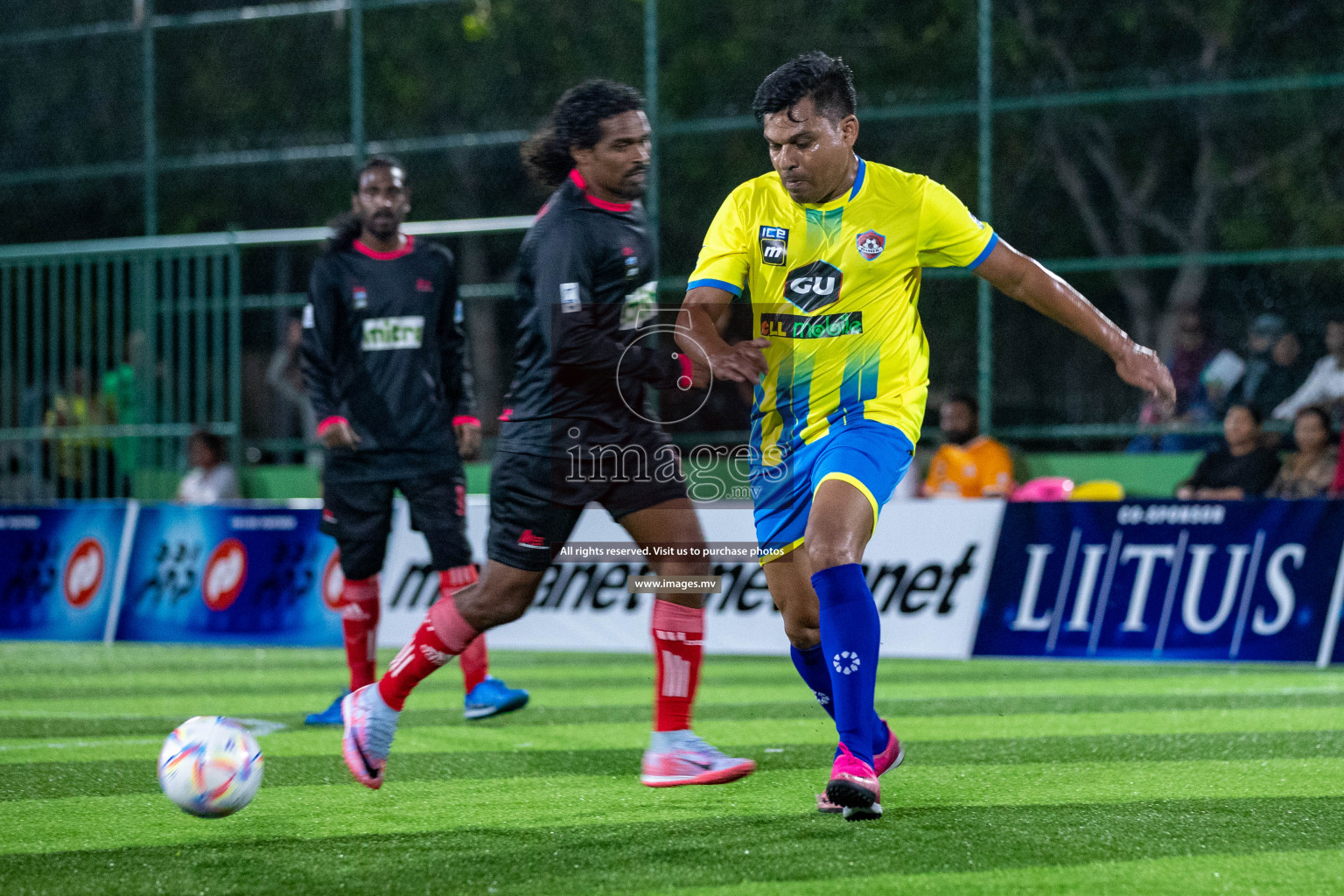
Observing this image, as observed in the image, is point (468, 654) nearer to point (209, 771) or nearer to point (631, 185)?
point (631, 185)

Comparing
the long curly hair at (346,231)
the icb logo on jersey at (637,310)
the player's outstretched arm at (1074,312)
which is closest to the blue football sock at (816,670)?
the icb logo on jersey at (637,310)

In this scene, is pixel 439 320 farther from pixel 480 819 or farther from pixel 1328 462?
pixel 1328 462

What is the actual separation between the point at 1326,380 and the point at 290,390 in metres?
8.85

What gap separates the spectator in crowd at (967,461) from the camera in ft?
39.7


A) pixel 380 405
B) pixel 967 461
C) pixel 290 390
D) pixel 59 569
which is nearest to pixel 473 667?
pixel 380 405

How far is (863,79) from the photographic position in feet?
51.3

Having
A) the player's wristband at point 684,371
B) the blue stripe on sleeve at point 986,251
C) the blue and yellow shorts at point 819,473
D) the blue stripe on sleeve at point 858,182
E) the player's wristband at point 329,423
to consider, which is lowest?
the blue and yellow shorts at point 819,473

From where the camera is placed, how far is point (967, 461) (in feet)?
40.1

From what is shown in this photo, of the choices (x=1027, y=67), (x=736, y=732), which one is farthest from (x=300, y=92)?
(x=736, y=732)

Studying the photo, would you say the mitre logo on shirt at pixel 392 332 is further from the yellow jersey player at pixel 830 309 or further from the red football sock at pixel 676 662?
the yellow jersey player at pixel 830 309

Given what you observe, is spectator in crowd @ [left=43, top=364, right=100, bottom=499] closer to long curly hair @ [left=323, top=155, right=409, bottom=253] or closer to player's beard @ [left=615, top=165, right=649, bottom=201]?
long curly hair @ [left=323, top=155, right=409, bottom=253]

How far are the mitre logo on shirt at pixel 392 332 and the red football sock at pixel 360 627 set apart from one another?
1061mm

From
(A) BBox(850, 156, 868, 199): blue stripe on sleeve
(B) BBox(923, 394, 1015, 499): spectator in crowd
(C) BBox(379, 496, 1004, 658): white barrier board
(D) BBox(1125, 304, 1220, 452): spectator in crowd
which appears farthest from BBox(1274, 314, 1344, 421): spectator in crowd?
(A) BBox(850, 156, 868, 199): blue stripe on sleeve

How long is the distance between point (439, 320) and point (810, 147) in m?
2.94
